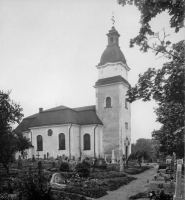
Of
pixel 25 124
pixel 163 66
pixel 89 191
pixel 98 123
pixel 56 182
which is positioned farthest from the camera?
pixel 25 124

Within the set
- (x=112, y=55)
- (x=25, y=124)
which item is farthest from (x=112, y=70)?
(x=25, y=124)

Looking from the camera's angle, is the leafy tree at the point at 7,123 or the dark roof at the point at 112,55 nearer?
the leafy tree at the point at 7,123

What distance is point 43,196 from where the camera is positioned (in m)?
7.91

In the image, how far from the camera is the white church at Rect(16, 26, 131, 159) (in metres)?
33.4

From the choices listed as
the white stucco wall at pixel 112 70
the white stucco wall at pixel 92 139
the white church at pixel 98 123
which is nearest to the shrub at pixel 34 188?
the white church at pixel 98 123

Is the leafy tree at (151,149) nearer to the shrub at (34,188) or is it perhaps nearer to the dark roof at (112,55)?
the dark roof at (112,55)

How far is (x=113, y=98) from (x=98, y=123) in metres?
4.44

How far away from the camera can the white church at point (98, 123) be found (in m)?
33.4

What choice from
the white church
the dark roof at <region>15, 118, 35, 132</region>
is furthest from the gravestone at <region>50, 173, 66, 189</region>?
the dark roof at <region>15, 118, 35, 132</region>

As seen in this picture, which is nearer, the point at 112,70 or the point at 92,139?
the point at 92,139

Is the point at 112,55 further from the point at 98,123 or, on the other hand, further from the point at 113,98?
the point at 98,123

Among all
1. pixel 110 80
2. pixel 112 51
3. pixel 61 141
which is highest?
pixel 112 51

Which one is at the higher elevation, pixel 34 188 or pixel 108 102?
pixel 108 102

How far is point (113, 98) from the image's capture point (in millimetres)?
34469
